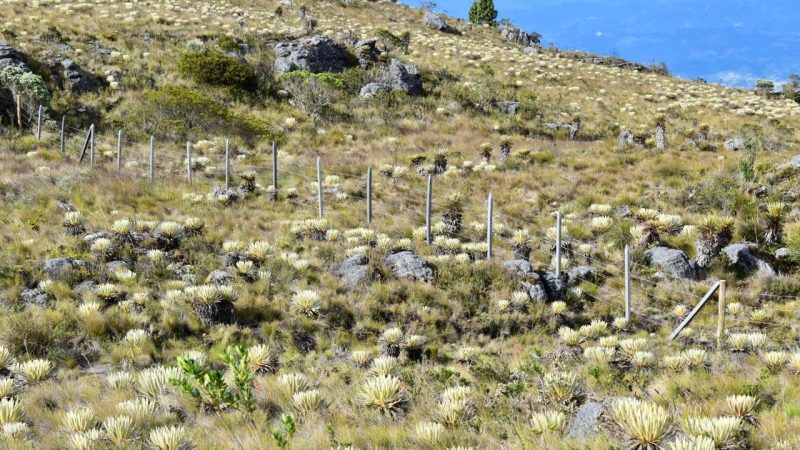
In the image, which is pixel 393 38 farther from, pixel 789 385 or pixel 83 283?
pixel 789 385

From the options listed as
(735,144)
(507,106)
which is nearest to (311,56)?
(507,106)

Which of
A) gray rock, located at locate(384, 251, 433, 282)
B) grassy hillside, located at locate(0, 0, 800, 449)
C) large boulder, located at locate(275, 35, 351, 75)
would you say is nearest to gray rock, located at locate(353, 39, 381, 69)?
large boulder, located at locate(275, 35, 351, 75)

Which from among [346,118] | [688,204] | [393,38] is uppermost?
[393,38]

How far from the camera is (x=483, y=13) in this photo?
72.1 meters

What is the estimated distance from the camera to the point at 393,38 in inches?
1608

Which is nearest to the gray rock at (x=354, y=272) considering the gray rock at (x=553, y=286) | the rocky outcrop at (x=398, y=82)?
the gray rock at (x=553, y=286)

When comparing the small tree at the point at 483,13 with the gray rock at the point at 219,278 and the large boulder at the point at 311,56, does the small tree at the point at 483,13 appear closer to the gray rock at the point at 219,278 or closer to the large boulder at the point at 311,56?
the large boulder at the point at 311,56

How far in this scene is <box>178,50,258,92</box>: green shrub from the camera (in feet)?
91.7

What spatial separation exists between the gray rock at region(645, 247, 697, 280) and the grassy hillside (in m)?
0.16

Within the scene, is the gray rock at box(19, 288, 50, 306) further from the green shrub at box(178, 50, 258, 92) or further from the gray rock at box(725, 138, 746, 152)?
the gray rock at box(725, 138, 746, 152)

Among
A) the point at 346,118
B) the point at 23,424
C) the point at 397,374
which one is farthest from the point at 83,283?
the point at 346,118

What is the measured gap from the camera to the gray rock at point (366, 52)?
34719mm

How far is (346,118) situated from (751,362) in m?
22.3

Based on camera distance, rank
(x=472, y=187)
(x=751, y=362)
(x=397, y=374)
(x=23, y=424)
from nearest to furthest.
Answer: (x=23, y=424)
(x=397, y=374)
(x=751, y=362)
(x=472, y=187)
